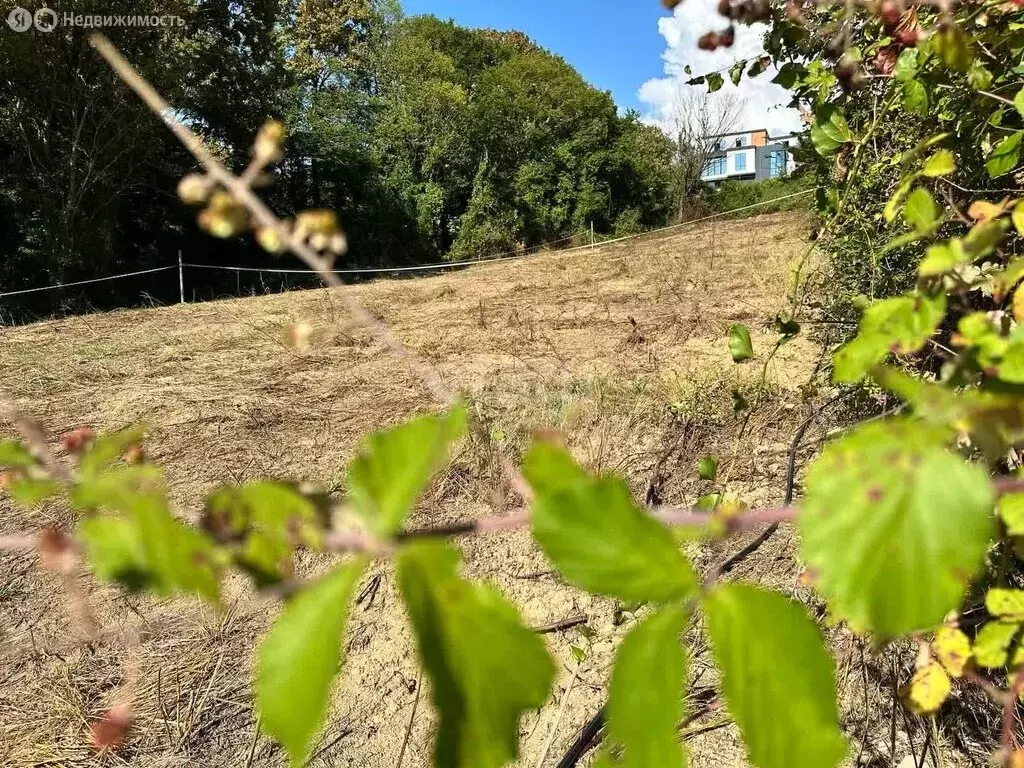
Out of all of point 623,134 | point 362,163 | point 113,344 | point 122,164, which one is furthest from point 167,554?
point 623,134

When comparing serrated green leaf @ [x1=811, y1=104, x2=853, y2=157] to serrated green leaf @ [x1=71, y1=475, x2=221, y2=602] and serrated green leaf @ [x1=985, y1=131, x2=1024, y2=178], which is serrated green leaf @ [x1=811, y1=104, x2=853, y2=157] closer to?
serrated green leaf @ [x1=985, y1=131, x2=1024, y2=178]

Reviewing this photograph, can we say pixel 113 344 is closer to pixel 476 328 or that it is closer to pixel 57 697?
pixel 476 328

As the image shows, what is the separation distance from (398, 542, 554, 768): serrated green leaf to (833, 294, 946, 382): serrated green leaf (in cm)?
33

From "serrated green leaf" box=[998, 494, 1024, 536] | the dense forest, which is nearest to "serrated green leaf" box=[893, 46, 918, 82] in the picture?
"serrated green leaf" box=[998, 494, 1024, 536]

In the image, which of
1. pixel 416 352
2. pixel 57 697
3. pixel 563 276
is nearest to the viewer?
pixel 57 697

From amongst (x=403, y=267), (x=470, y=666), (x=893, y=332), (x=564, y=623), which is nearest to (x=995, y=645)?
(x=893, y=332)

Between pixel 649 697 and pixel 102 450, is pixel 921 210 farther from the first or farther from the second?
pixel 102 450

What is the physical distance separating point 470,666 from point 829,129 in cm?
109

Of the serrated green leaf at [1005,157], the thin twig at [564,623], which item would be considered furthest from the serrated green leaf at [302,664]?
the thin twig at [564,623]

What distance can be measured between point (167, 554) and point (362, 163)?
14.6 m

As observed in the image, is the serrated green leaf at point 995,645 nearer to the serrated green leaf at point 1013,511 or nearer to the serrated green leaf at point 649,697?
the serrated green leaf at point 1013,511

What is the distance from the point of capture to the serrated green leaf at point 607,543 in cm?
31

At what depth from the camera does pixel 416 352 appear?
4.57 metres

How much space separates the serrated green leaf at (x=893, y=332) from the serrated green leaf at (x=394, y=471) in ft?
1.07
